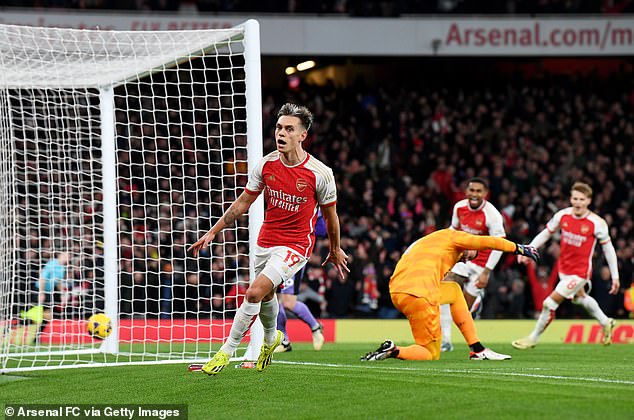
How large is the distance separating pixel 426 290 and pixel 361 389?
3.06 metres

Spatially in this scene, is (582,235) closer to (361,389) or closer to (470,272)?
(470,272)

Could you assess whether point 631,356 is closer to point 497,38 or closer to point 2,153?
point 2,153

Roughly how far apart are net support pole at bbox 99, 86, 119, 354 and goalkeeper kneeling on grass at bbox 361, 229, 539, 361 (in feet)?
12.5

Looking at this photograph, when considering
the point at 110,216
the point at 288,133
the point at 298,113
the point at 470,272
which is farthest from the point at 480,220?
the point at 288,133

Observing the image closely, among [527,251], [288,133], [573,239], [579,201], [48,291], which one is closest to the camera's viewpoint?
[288,133]

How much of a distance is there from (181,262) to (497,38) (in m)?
11.8

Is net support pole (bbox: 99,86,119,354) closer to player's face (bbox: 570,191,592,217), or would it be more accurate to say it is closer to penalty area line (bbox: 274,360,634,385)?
penalty area line (bbox: 274,360,634,385)

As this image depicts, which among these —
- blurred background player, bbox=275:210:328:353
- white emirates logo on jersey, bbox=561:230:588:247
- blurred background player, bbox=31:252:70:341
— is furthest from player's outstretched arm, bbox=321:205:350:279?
white emirates logo on jersey, bbox=561:230:588:247

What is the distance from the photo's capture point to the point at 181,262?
17094mm

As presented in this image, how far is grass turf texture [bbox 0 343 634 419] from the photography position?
22.3 ft

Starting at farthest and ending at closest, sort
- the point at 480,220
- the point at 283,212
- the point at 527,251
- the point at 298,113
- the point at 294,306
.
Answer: the point at 294,306 → the point at 480,220 → the point at 527,251 → the point at 283,212 → the point at 298,113

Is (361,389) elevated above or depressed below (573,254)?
below

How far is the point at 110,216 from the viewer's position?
13.0m

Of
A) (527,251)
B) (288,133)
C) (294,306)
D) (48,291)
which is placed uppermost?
(288,133)
